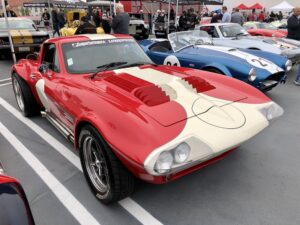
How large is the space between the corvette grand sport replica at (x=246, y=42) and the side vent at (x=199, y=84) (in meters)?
4.69

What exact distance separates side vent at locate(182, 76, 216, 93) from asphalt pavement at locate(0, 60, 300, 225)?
0.88 metres

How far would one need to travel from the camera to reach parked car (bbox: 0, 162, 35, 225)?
153 cm

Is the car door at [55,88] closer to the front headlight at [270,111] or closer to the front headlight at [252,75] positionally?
the front headlight at [270,111]

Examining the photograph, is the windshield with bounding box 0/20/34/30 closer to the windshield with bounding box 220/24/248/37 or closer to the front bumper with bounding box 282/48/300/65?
the windshield with bounding box 220/24/248/37

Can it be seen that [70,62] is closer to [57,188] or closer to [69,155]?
[69,155]

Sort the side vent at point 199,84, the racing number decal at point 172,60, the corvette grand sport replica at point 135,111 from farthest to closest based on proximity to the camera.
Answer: the racing number decal at point 172,60
the side vent at point 199,84
the corvette grand sport replica at point 135,111

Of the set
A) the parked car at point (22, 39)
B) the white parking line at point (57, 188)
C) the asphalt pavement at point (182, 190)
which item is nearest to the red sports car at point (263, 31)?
the parked car at point (22, 39)

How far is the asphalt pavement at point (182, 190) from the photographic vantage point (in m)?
2.52

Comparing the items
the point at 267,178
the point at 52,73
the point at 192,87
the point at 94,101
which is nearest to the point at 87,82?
the point at 94,101

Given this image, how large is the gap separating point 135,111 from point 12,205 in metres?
1.17

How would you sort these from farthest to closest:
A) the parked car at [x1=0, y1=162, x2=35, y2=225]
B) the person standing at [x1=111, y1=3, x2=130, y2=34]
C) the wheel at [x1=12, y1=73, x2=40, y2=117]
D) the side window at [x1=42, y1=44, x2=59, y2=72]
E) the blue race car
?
the person standing at [x1=111, y1=3, x2=130, y2=34]
the blue race car
the wheel at [x1=12, y1=73, x2=40, y2=117]
the side window at [x1=42, y1=44, x2=59, y2=72]
the parked car at [x1=0, y1=162, x2=35, y2=225]

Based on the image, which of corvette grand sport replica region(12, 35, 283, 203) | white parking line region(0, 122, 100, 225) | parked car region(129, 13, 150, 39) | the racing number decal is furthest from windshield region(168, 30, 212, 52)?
parked car region(129, 13, 150, 39)

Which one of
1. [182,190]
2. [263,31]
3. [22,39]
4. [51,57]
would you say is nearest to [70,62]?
[51,57]

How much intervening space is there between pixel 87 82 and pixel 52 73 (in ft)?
2.66
